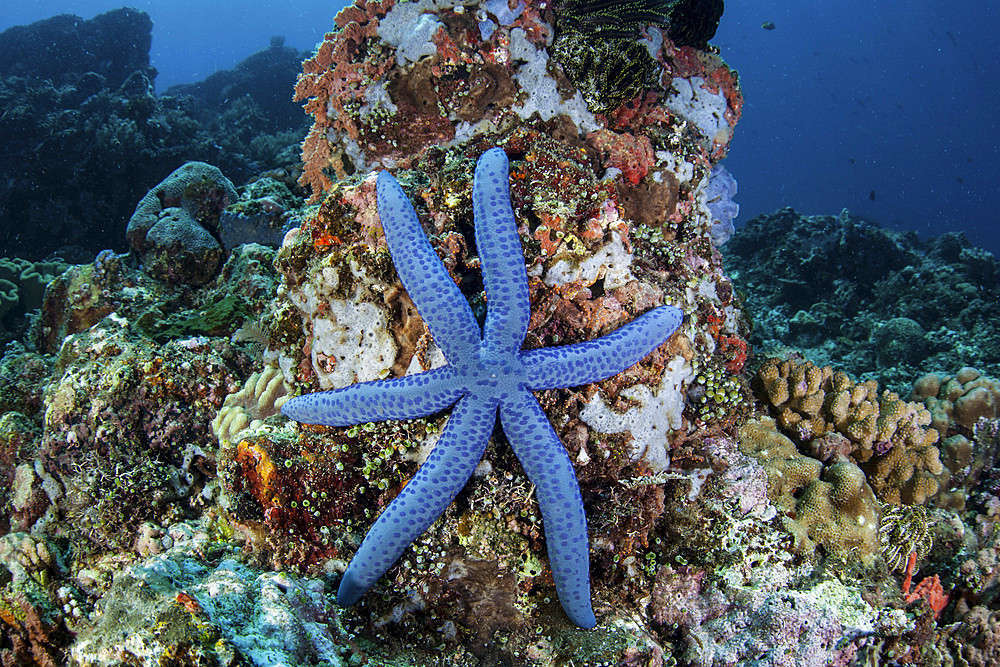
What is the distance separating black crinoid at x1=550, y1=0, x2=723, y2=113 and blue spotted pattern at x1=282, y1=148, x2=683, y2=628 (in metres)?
2.20

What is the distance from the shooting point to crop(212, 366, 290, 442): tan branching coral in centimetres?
370

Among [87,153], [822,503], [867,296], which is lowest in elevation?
[822,503]

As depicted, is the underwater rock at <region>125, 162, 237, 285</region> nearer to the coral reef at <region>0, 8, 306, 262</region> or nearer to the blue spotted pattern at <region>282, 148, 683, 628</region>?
the blue spotted pattern at <region>282, 148, 683, 628</region>

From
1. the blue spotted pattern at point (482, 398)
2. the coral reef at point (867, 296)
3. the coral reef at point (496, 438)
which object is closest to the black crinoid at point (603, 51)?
the coral reef at point (496, 438)

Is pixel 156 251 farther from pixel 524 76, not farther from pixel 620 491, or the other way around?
pixel 620 491

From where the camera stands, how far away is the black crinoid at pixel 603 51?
4.39 meters

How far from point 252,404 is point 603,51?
14.7ft

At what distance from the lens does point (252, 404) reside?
3.96m

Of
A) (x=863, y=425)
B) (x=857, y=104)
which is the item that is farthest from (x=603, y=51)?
(x=857, y=104)

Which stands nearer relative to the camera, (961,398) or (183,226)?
(961,398)

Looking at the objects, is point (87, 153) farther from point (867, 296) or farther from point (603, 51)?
point (867, 296)

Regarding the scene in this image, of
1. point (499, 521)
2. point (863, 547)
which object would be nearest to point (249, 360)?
point (499, 521)

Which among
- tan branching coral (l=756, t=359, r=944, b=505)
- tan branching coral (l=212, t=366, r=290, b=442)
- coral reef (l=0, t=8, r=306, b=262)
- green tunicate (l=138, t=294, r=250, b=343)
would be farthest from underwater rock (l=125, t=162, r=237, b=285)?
tan branching coral (l=756, t=359, r=944, b=505)

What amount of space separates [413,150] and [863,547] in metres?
5.06
